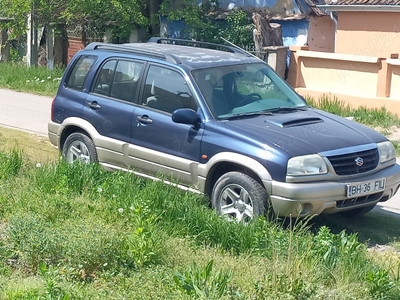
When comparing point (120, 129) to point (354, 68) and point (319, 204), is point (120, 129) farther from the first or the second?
point (354, 68)

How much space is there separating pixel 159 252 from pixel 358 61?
10418mm

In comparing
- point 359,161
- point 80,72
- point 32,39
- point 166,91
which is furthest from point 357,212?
point 32,39

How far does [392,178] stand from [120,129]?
307cm

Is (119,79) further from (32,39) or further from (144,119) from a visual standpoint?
(32,39)

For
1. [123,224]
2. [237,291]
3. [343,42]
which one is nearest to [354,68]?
[343,42]

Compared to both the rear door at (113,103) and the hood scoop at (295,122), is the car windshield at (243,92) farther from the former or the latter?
the rear door at (113,103)

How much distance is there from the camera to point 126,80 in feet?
28.9

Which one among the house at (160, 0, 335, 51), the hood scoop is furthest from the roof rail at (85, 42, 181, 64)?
the house at (160, 0, 335, 51)

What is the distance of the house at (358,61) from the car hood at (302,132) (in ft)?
23.1

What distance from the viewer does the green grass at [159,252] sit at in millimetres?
5215

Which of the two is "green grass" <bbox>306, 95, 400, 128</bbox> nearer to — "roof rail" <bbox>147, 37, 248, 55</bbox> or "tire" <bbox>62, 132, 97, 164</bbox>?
"roof rail" <bbox>147, 37, 248, 55</bbox>

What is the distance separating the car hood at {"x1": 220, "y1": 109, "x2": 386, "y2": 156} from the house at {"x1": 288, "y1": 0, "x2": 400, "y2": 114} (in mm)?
7034

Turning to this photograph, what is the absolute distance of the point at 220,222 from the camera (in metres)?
6.68

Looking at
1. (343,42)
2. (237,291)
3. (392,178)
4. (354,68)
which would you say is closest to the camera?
(237,291)
